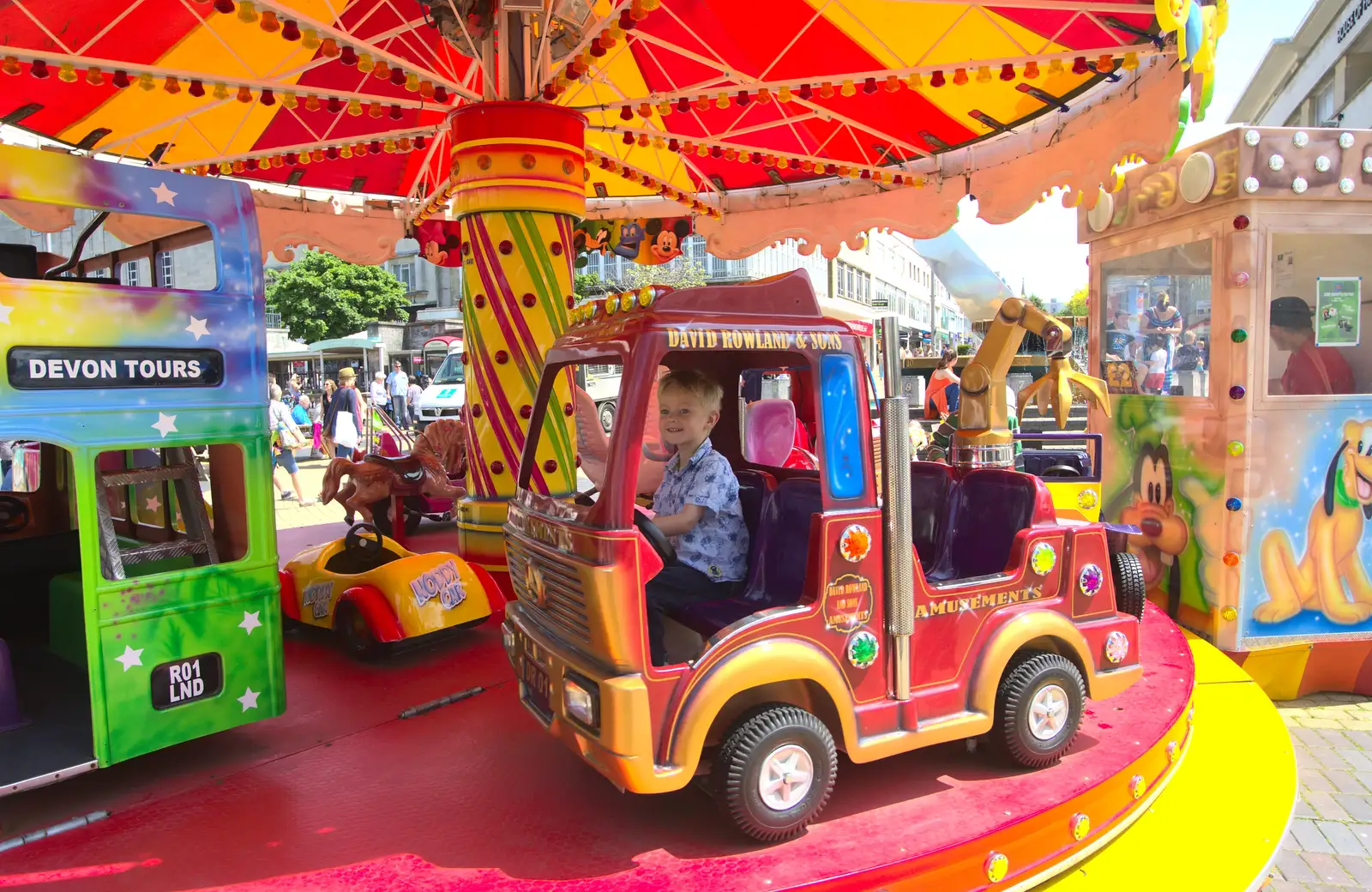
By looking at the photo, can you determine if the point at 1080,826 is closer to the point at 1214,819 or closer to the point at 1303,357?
the point at 1214,819

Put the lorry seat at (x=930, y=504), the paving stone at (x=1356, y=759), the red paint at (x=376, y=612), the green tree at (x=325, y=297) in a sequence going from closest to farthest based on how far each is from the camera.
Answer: the lorry seat at (x=930, y=504)
the red paint at (x=376, y=612)
the paving stone at (x=1356, y=759)
the green tree at (x=325, y=297)

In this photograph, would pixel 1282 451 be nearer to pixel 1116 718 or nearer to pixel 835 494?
pixel 1116 718

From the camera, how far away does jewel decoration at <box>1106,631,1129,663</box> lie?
3.54 meters

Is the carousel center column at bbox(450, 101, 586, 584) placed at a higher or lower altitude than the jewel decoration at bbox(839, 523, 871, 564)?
higher

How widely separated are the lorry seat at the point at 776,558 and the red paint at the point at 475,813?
676 millimetres

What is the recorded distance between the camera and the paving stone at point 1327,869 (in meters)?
3.73

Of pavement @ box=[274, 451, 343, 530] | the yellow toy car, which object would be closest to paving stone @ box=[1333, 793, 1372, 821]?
the yellow toy car

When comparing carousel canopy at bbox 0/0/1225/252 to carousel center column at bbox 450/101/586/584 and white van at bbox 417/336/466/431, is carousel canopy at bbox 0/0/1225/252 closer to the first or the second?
carousel center column at bbox 450/101/586/584

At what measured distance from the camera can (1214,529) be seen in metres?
5.57

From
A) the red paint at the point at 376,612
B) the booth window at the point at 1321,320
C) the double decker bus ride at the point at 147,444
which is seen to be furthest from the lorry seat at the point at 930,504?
the booth window at the point at 1321,320

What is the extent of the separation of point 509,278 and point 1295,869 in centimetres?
525

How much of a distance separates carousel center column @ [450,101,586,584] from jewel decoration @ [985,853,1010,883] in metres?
3.53

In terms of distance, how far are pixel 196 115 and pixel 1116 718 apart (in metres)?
8.00

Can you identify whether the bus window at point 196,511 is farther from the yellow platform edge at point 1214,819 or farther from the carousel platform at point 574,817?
the yellow platform edge at point 1214,819
